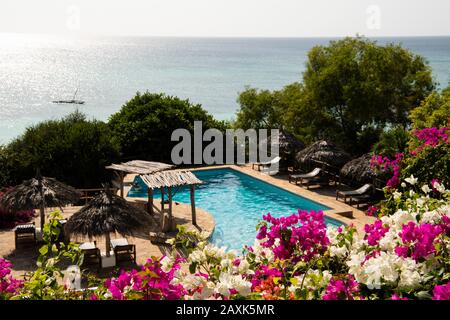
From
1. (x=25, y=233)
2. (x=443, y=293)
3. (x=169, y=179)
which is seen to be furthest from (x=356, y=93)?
(x=443, y=293)

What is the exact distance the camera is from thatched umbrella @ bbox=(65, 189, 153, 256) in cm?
1162

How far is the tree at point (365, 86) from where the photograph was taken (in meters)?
23.9

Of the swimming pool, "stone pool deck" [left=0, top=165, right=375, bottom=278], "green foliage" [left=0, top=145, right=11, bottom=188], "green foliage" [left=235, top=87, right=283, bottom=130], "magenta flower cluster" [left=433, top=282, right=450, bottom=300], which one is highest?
"magenta flower cluster" [left=433, top=282, right=450, bottom=300]

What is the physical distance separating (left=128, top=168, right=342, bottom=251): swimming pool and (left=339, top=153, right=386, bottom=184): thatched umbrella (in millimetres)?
1964

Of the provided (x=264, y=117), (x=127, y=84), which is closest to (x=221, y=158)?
(x=264, y=117)

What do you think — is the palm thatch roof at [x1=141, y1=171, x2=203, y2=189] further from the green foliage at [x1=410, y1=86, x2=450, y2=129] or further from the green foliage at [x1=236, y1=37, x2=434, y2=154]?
the green foliage at [x1=236, y1=37, x2=434, y2=154]

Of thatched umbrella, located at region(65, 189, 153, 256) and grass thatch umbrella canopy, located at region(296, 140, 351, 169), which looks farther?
grass thatch umbrella canopy, located at region(296, 140, 351, 169)

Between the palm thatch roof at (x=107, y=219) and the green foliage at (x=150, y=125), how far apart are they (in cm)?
1303

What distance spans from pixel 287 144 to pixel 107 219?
13753 mm

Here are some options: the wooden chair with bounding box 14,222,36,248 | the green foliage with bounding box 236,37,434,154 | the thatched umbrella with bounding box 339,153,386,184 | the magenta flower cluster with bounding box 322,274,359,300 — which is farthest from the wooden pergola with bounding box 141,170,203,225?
the magenta flower cluster with bounding box 322,274,359,300

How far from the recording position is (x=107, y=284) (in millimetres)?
3760

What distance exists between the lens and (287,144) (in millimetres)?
23984
